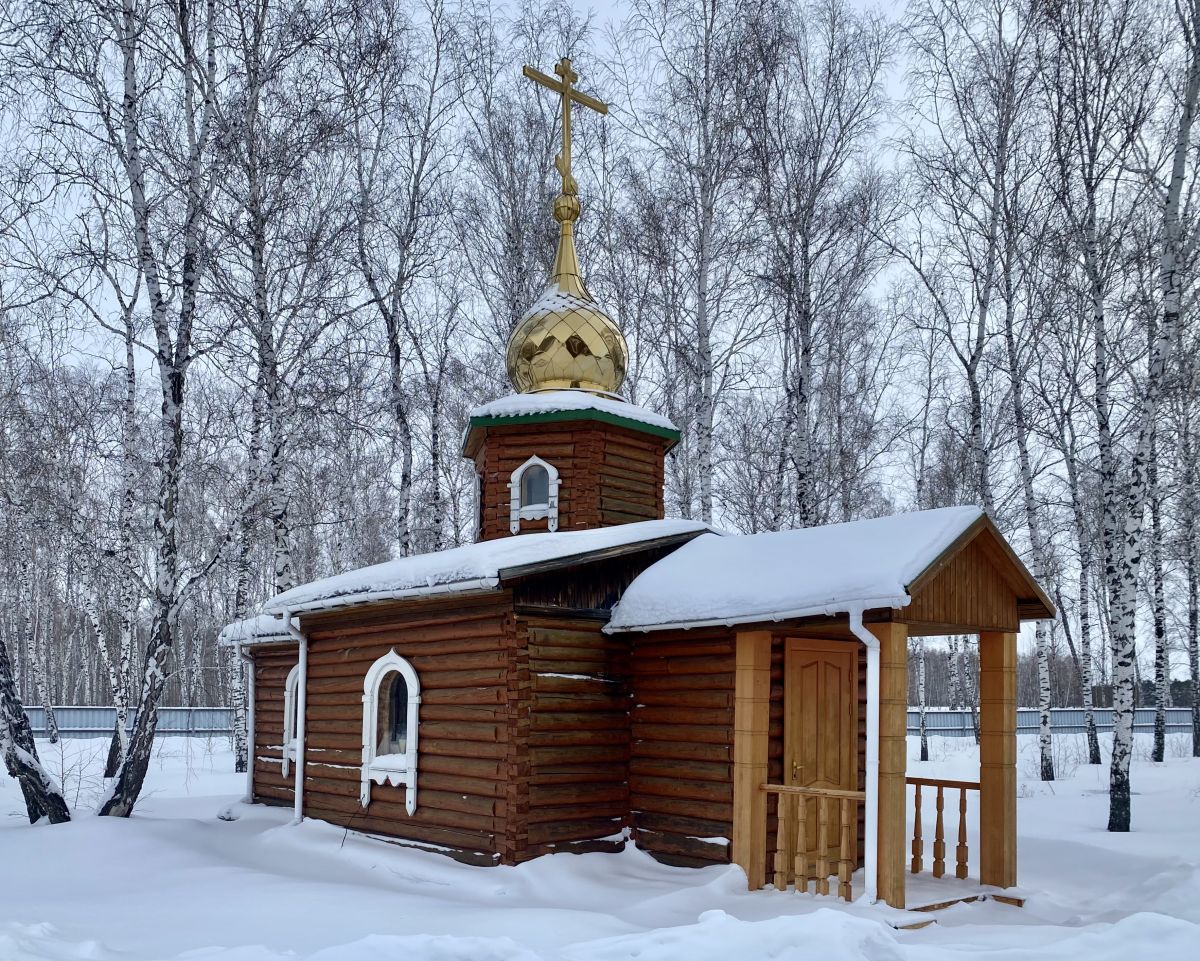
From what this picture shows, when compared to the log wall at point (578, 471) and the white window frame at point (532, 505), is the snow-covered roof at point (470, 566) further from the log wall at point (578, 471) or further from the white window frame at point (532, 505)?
the white window frame at point (532, 505)

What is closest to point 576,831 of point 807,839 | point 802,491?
point 807,839

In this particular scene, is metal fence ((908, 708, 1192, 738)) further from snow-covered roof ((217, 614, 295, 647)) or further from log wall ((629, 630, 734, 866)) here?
log wall ((629, 630, 734, 866))

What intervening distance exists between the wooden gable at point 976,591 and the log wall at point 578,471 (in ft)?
12.8

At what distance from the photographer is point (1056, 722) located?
37.3 m

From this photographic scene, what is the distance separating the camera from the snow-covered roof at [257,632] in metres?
13.7

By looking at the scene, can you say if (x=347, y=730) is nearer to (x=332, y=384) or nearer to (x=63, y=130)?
(x=332, y=384)

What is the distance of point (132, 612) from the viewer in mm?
18500

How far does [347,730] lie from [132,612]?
918 centimetres

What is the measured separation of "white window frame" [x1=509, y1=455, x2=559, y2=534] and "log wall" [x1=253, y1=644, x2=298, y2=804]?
4064 millimetres

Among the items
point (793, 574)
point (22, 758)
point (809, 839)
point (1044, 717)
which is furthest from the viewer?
point (1044, 717)

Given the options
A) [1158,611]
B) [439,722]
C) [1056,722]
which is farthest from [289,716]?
[1056,722]

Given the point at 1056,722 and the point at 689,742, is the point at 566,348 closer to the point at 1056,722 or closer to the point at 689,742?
the point at 689,742

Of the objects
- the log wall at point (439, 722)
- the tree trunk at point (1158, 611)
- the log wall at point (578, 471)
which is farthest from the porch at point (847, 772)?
the tree trunk at point (1158, 611)

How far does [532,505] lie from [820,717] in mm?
Answer: 4174
